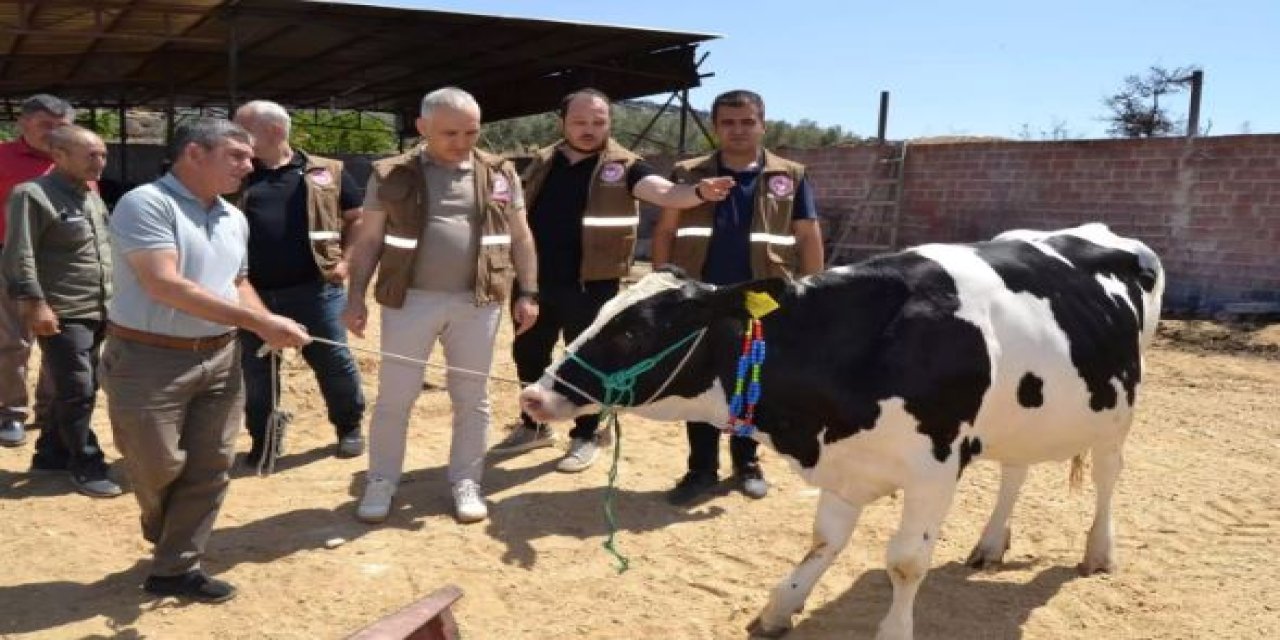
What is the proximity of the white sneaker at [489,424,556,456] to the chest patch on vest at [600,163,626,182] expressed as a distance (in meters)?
1.50

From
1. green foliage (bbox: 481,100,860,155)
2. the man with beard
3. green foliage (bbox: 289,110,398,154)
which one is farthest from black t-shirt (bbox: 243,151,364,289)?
green foliage (bbox: 481,100,860,155)

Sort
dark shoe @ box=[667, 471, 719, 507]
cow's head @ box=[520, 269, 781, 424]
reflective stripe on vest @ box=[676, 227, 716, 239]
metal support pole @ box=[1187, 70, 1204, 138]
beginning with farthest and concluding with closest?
metal support pole @ box=[1187, 70, 1204, 138] → dark shoe @ box=[667, 471, 719, 507] → reflective stripe on vest @ box=[676, 227, 716, 239] → cow's head @ box=[520, 269, 781, 424]

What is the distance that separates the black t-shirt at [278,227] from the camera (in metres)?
4.77

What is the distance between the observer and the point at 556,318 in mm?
5051

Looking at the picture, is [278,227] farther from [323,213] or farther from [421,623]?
[421,623]

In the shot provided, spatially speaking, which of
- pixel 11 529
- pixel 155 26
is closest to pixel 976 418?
pixel 11 529

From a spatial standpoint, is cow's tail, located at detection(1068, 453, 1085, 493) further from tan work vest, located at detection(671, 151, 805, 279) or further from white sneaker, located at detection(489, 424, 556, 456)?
white sneaker, located at detection(489, 424, 556, 456)

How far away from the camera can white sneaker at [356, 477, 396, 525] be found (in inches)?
167

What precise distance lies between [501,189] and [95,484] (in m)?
2.39

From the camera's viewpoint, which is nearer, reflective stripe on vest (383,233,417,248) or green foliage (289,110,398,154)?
reflective stripe on vest (383,233,417,248)

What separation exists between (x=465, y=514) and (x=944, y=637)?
2095mm

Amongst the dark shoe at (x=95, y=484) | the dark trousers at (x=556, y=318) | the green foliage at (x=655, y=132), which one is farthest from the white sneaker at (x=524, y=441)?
the green foliage at (x=655, y=132)

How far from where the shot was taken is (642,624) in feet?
11.2

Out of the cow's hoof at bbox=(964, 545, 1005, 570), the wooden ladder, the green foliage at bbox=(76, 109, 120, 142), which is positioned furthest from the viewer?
the green foliage at bbox=(76, 109, 120, 142)
